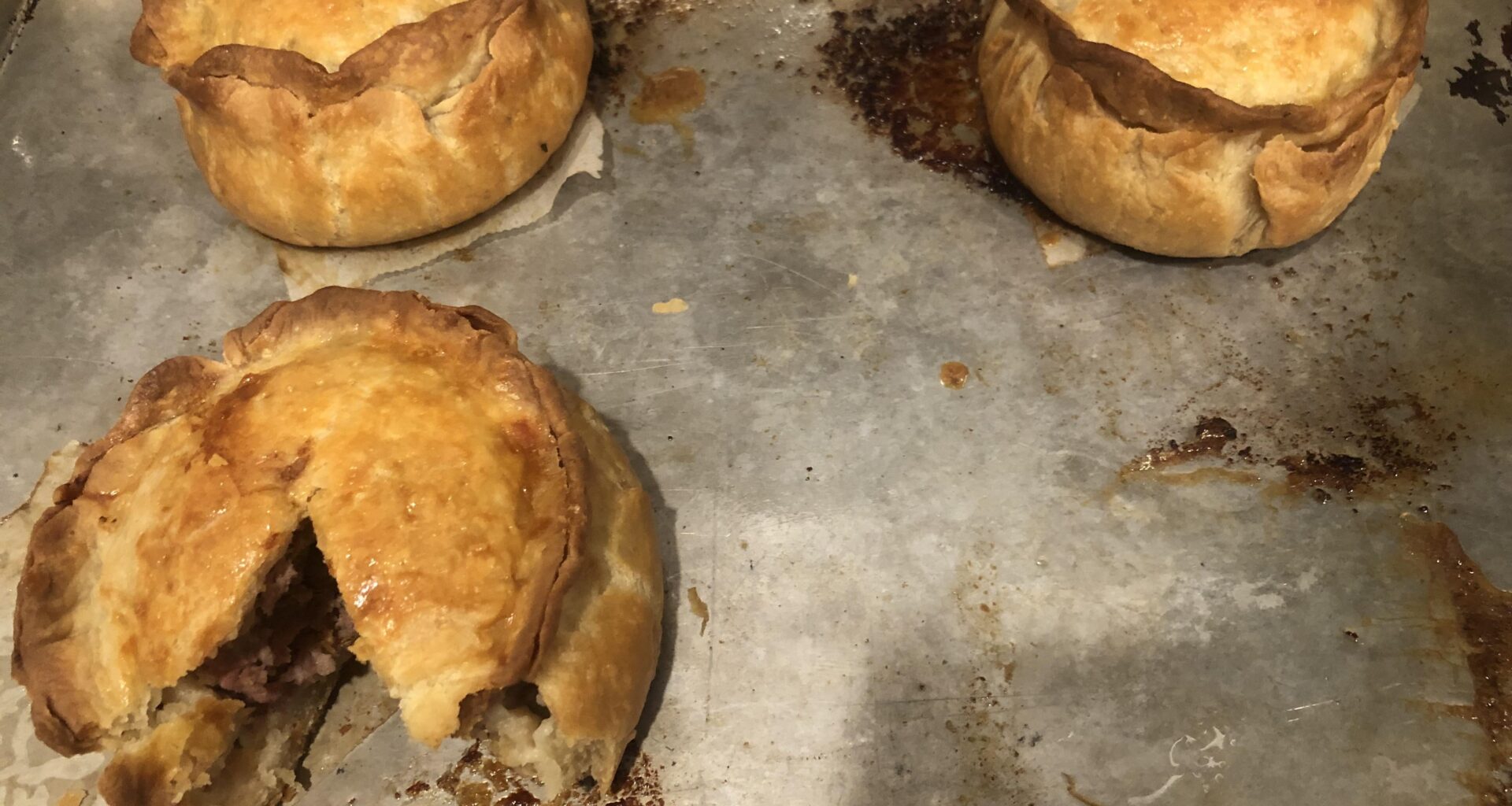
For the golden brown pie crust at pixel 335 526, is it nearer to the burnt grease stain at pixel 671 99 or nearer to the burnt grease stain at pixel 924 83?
the burnt grease stain at pixel 671 99

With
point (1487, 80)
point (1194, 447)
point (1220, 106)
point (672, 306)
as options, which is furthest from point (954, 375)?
point (1487, 80)

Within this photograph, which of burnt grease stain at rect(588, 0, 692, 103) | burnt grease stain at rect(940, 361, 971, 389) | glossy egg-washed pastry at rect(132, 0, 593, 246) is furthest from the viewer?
burnt grease stain at rect(588, 0, 692, 103)

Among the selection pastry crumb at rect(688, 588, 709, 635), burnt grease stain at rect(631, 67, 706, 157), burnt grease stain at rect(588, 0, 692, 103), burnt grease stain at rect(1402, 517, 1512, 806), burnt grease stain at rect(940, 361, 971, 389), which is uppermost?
burnt grease stain at rect(588, 0, 692, 103)

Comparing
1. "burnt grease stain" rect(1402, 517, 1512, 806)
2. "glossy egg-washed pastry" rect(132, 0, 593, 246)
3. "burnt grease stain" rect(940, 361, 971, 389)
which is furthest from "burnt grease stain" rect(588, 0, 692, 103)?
"burnt grease stain" rect(1402, 517, 1512, 806)

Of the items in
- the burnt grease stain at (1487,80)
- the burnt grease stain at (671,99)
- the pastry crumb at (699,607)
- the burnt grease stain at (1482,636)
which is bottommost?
the pastry crumb at (699,607)

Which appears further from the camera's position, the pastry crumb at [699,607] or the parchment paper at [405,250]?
the parchment paper at [405,250]

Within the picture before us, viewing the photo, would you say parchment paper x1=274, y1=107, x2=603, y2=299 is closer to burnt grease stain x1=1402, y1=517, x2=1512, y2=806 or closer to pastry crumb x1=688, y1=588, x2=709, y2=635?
pastry crumb x1=688, y1=588, x2=709, y2=635

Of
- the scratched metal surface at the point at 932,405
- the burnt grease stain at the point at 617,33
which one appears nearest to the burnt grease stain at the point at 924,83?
the scratched metal surface at the point at 932,405
